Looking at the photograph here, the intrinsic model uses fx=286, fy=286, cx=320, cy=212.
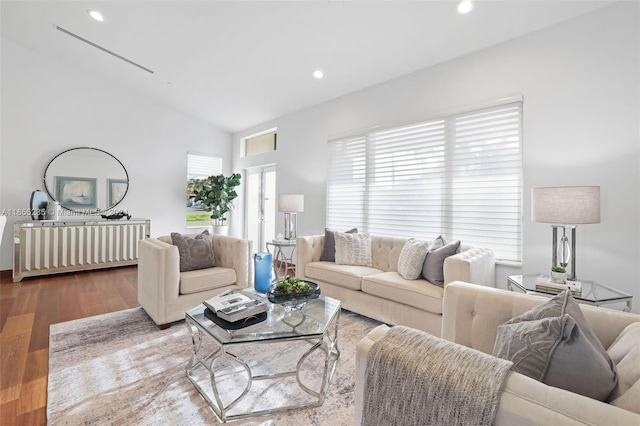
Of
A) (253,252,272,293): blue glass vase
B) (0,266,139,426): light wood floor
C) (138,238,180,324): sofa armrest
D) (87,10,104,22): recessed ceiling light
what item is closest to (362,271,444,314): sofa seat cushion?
(253,252,272,293): blue glass vase

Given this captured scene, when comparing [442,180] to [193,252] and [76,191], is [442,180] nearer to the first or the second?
[193,252]

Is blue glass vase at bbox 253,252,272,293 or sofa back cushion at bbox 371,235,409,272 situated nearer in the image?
blue glass vase at bbox 253,252,272,293

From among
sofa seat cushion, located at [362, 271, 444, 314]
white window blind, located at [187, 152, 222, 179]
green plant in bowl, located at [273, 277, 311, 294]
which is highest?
white window blind, located at [187, 152, 222, 179]

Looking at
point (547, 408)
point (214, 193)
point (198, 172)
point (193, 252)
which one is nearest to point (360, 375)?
point (547, 408)

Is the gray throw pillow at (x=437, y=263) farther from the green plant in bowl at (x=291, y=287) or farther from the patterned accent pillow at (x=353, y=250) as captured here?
the green plant in bowl at (x=291, y=287)


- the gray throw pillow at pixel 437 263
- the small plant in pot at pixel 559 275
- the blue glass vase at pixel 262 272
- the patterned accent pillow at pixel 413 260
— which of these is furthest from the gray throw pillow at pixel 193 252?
the small plant in pot at pixel 559 275

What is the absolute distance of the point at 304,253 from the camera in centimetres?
343

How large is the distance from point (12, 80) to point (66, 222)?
2.27 metres

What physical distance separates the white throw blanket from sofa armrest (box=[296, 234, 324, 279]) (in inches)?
98.5

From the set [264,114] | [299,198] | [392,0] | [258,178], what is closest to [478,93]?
[392,0]

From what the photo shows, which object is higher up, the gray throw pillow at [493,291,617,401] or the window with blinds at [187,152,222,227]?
the window with blinds at [187,152,222,227]

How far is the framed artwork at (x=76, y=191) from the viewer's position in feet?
15.5

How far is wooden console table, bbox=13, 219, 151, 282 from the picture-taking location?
13.6 feet

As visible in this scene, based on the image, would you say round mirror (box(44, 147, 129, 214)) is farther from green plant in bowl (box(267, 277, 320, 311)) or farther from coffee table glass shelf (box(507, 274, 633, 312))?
coffee table glass shelf (box(507, 274, 633, 312))
